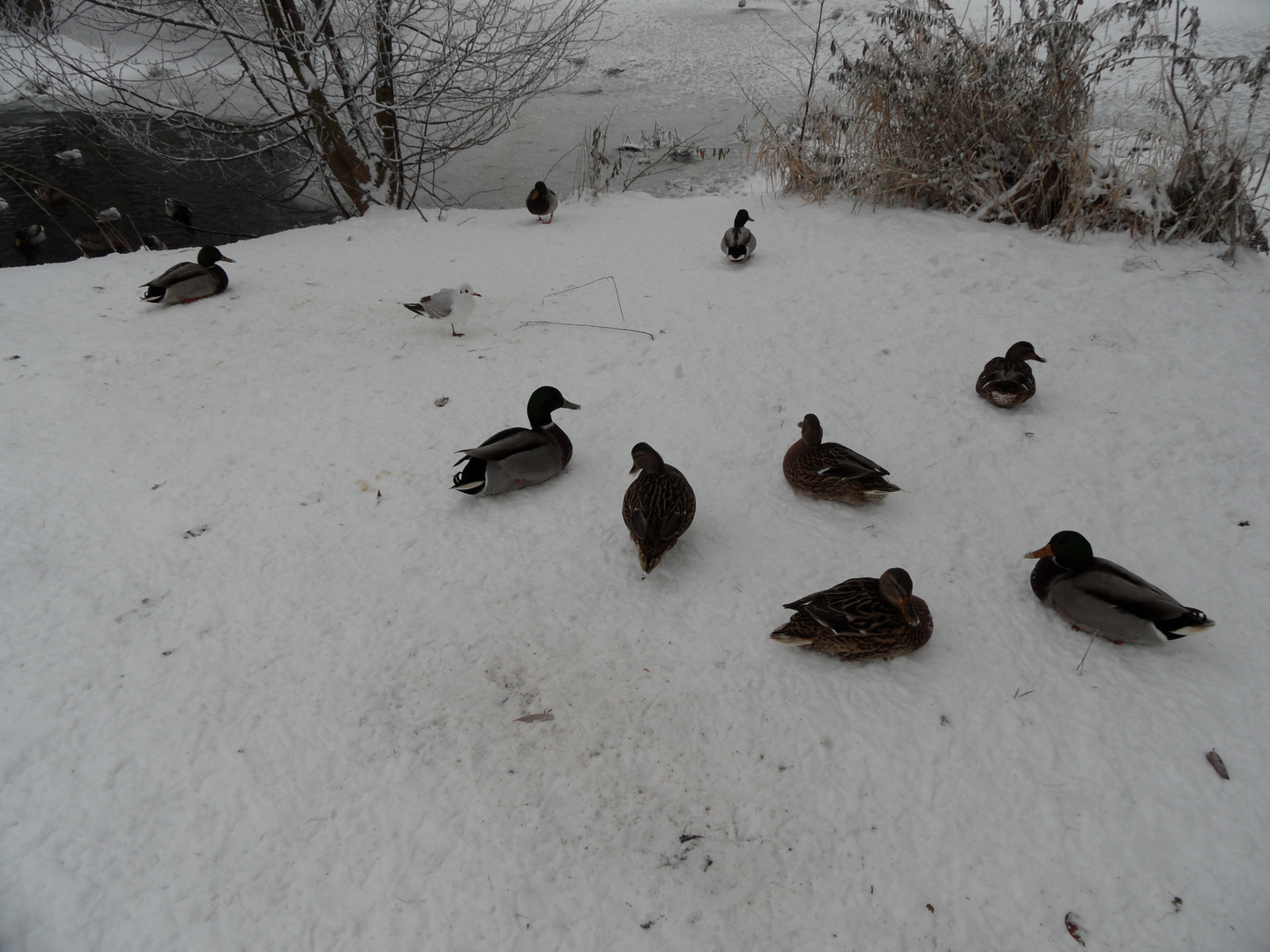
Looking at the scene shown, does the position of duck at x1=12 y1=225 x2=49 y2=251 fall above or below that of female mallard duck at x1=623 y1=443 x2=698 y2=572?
above

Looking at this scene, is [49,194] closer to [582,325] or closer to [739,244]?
[582,325]

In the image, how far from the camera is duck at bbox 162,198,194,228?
24.2 ft

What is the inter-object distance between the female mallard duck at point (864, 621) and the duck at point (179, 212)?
329 inches

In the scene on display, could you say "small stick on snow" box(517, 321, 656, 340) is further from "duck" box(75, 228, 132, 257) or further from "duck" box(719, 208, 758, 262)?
"duck" box(75, 228, 132, 257)

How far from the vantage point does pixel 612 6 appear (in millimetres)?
16047

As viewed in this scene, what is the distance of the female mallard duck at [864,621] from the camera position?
2.26m

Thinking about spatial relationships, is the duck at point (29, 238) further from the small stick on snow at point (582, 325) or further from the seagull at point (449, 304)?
the small stick on snow at point (582, 325)

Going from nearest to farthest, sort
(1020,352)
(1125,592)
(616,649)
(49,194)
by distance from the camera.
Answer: (1125,592) → (616,649) → (1020,352) → (49,194)

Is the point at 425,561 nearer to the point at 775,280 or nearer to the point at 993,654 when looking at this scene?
the point at 993,654

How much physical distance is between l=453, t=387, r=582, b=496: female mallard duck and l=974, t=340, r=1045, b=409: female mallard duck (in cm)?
233

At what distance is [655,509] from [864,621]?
2.95ft

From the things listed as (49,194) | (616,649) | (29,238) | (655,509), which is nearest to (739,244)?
(655,509)

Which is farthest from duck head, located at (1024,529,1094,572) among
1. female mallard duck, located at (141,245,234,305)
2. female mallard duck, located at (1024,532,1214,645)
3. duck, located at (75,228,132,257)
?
duck, located at (75,228,132,257)

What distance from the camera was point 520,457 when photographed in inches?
120
